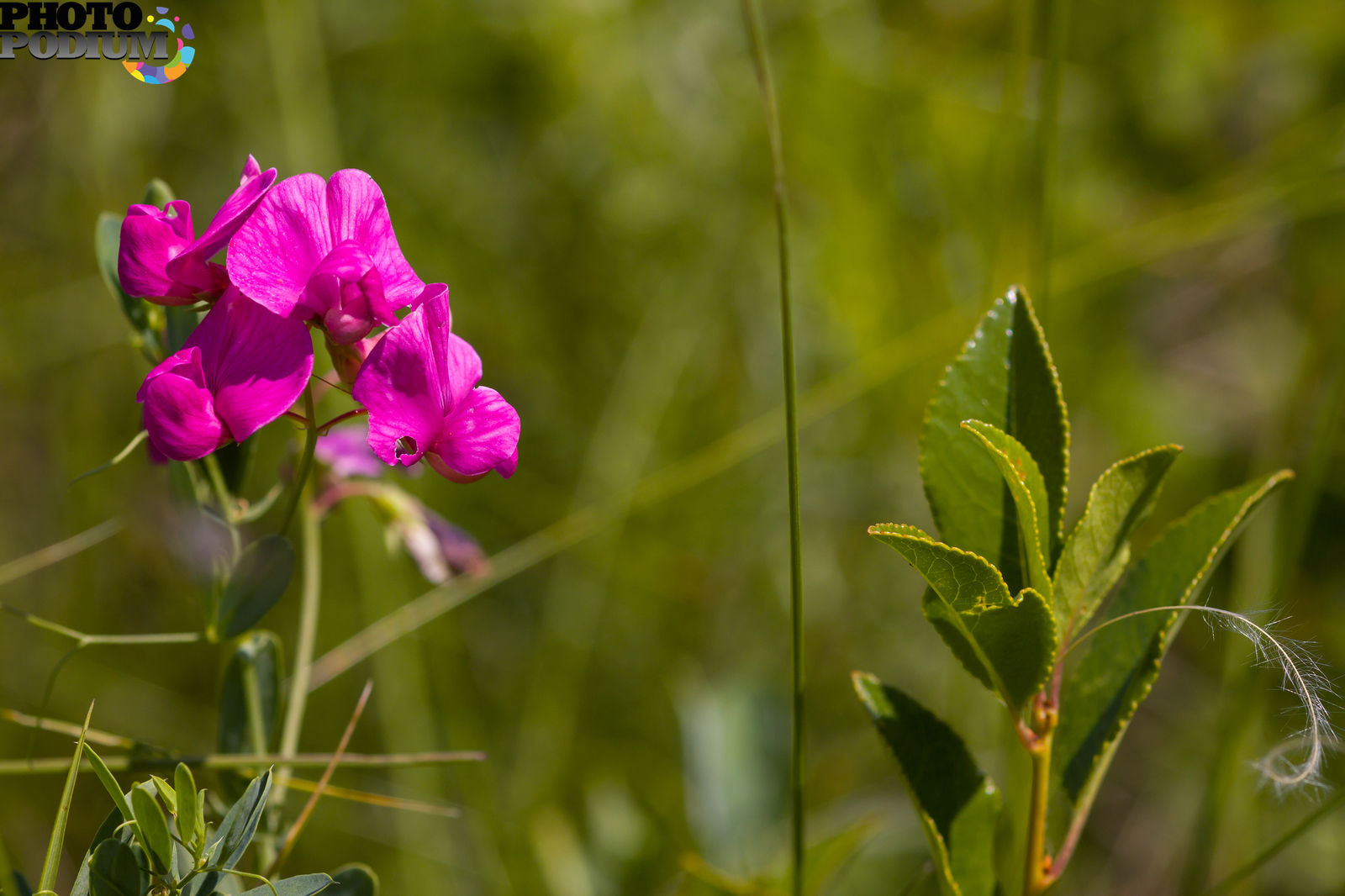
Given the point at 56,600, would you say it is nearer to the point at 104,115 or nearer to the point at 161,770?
the point at 104,115

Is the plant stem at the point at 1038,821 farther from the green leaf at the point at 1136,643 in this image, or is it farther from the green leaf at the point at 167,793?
the green leaf at the point at 167,793

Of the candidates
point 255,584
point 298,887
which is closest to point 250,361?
point 255,584

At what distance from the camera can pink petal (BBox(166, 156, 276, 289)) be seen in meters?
0.40

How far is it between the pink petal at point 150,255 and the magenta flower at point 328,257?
41mm

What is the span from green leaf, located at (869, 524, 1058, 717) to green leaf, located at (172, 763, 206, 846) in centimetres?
28

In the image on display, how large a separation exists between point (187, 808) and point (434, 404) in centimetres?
19

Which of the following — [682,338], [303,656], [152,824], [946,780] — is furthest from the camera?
[682,338]

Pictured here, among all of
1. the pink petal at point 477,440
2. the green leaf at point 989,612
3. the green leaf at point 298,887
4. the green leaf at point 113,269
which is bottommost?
the green leaf at point 298,887

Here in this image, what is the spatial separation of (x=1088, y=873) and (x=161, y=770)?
1274 millimetres

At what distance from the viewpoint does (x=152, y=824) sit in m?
0.35

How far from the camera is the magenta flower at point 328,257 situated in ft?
1.33

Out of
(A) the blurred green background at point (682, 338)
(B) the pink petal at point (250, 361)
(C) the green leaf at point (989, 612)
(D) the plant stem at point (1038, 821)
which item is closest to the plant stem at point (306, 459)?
(B) the pink petal at point (250, 361)

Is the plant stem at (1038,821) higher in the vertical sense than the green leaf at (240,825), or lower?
lower

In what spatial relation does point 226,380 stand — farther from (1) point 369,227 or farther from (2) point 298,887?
(2) point 298,887
